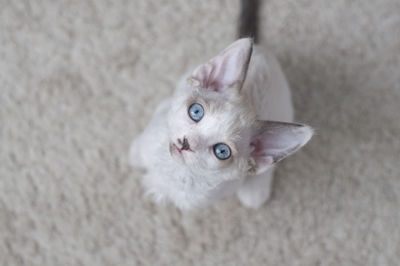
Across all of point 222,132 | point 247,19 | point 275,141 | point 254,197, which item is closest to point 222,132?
point 222,132

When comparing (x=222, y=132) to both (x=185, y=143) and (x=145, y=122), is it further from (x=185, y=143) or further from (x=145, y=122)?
(x=145, y=122)

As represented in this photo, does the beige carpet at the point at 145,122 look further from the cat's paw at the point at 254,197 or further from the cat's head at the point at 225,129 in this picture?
the cat's head at the point at 225,129

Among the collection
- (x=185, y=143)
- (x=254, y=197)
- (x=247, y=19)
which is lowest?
(x=185, y=143)

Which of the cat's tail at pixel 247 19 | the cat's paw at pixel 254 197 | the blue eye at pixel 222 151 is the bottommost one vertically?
the blue eye at pixel 222 151

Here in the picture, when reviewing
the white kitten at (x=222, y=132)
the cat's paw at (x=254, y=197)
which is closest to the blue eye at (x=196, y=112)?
the white kitten at (x=222, y=132)

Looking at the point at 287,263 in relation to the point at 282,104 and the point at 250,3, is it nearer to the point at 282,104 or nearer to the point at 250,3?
the point at 282,104

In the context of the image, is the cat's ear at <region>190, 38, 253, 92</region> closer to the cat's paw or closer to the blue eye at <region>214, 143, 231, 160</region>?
the blue eye at <region>214, 143, 231, 160</region>

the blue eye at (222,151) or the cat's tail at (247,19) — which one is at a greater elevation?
the cat's tail at (247,19)
